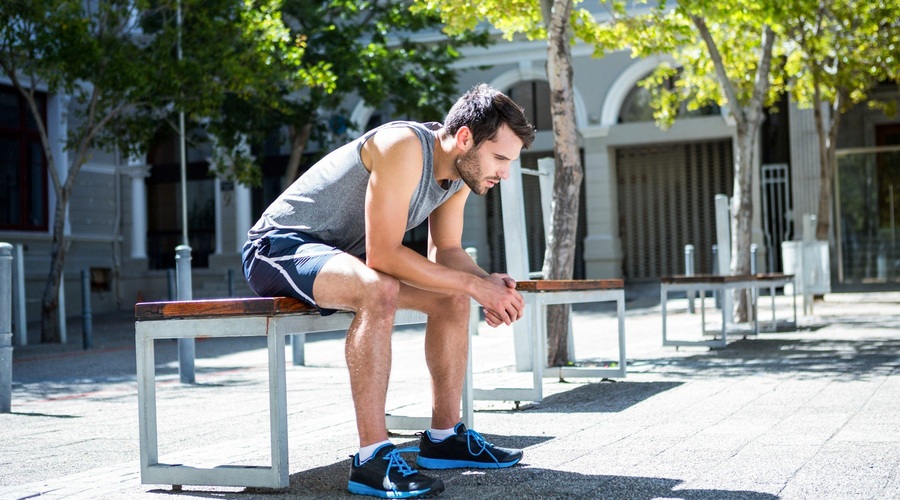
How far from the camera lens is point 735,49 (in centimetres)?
1633

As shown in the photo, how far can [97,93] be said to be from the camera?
15469mm

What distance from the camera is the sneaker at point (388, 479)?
3566 millimetres

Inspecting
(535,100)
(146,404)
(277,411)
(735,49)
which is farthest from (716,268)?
(277,411)

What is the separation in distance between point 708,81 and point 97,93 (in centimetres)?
899

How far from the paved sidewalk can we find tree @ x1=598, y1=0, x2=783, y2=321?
211cm

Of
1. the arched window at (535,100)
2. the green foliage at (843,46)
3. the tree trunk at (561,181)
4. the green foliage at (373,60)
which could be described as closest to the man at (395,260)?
the tree trunk at (561,181)

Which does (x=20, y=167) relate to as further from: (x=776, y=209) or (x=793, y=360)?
(x=793, y=360)

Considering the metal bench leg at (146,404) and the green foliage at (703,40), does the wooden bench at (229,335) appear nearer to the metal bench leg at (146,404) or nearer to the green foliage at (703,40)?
the metal bench leg at (146,404)

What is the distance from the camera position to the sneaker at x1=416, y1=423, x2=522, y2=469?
13.8ft

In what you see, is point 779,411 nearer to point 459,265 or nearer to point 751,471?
point 751,471

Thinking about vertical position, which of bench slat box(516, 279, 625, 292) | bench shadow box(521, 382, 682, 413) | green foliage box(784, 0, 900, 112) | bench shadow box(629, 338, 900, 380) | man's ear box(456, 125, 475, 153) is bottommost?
bench shadow box(629, 338, 900, 380)

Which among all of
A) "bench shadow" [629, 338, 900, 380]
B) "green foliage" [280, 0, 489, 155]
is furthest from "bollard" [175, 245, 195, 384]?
"green foliage" [280, 0, 489, 155]

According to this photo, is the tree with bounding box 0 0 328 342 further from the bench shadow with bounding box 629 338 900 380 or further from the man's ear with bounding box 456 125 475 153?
the man's ear with bounding box 456 125 475 153

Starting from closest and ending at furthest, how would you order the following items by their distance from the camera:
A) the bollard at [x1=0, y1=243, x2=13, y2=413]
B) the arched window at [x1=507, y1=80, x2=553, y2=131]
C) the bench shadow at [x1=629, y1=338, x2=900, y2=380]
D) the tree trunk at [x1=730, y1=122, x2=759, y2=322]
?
the bollard at [x1=0, y1=243, x2=13, y2=413]
the bench shadow at [x1=629, y1=338, x2=900, y2=380]
the tree trunk at [x1=730, y1=122, x2=759, y2=322]
the arched window at [x1=507, y1=80, x2=553, y2=131]
